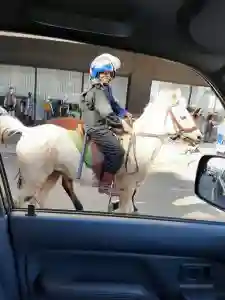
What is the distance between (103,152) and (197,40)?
1.19m

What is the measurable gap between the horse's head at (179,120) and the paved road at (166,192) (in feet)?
0.28

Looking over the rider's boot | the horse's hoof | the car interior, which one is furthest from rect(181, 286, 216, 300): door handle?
the rider's boot

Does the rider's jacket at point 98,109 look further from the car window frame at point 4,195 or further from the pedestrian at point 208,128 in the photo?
the car window frame at point 4,195

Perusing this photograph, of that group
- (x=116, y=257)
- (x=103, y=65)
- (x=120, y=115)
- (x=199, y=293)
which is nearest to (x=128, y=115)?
(x=120, y=115)

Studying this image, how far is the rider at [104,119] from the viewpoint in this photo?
1977mm

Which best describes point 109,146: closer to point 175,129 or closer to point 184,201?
point 175,129

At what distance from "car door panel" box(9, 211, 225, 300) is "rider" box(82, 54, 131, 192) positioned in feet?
2.24

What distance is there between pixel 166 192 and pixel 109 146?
1.21 ft

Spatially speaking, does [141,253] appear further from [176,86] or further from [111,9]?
[111,9]

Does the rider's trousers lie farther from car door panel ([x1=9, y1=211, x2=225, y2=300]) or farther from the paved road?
car door panel ([x1=9, y1=211, x2=225, y2=300])

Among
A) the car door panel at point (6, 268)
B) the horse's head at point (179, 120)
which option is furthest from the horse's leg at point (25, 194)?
the horse's head at point (179, 120)

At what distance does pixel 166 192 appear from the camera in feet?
7.12

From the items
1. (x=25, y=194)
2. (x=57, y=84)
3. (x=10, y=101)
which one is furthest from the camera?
(x=10, y=101)

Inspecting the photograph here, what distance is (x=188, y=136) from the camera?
2064mm
